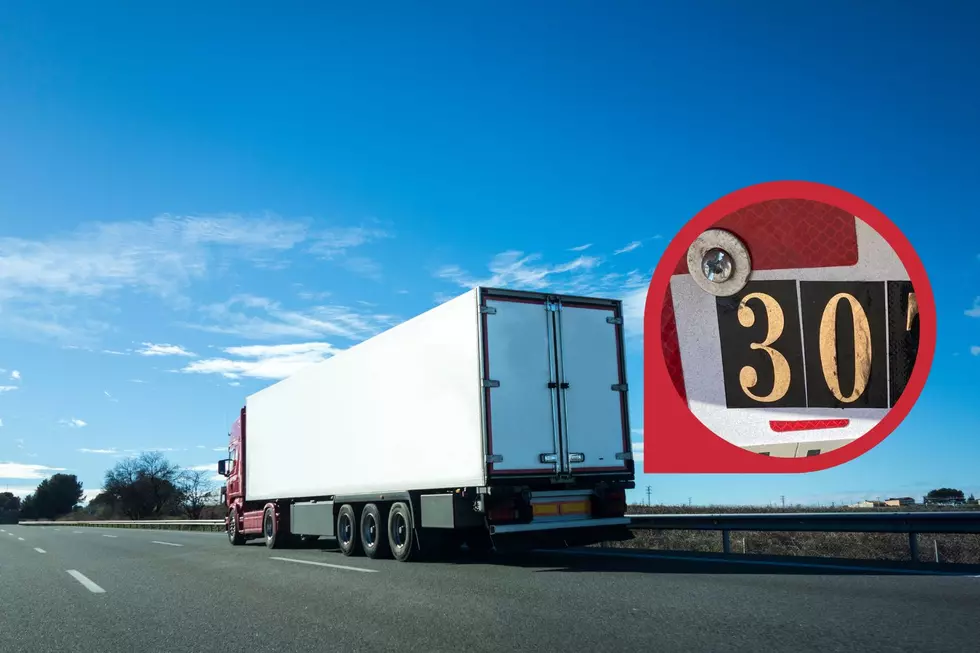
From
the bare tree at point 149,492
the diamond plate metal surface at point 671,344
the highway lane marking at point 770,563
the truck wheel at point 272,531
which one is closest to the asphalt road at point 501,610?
the highway lane marking at point 770,563

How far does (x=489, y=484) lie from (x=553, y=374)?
1.87 meters

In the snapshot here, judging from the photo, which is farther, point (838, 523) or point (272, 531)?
point (272, 531)

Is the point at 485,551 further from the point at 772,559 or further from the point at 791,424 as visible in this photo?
the point at 791,424

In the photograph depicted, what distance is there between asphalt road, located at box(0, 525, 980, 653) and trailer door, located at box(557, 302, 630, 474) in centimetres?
164

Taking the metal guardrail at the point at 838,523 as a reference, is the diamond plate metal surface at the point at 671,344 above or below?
above

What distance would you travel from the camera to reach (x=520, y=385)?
1102 cm

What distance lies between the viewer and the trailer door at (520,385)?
10.7 meters

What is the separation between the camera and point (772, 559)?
34.8 feet

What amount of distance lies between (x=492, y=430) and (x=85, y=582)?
215 inches

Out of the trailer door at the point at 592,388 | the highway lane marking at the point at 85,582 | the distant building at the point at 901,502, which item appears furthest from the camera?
the distant building at the point at 901,502

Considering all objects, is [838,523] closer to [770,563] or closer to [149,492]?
[770,563]

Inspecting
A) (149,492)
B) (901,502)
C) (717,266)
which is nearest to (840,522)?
(717,266)

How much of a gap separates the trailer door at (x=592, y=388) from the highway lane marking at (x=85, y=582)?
607 cm

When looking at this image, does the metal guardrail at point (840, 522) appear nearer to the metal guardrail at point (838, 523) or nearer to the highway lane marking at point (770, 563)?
the metal guardrail at point (838, 523)
